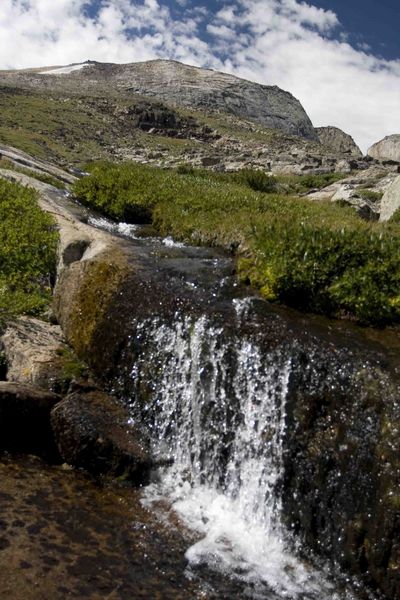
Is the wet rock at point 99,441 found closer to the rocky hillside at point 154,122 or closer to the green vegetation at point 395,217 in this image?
the green vegetation at point 395,217

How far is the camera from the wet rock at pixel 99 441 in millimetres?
8852

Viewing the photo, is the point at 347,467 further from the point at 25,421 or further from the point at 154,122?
the point at 154,122

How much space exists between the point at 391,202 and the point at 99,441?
17761 millimetres

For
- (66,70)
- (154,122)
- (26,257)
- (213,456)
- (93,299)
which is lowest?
(213,456)

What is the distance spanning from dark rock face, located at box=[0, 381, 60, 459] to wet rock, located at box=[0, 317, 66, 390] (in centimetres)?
66

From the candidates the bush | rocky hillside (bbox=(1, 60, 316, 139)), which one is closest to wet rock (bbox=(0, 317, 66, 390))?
the bush

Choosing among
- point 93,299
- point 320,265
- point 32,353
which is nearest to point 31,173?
point 93,299

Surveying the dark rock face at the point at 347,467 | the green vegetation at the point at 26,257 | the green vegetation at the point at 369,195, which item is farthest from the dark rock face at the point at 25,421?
the green vegetation at the point at 369,195

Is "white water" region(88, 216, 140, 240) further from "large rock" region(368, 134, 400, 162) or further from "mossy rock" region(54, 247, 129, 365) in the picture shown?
"large rock" region(368, 134, 400, 162)

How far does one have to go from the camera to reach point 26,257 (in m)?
13.8

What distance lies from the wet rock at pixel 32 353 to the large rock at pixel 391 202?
15.3 metres

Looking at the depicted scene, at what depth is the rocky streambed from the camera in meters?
6.86

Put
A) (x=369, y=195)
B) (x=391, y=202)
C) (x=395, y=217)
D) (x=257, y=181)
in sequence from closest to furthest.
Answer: (x=395, y=217) → (x=391, y=202) → (x=369, y=195) → (x=257, y=181)

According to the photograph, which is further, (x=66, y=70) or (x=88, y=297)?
(x=66, y=70)
